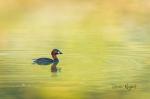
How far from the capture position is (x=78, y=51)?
17.9 m

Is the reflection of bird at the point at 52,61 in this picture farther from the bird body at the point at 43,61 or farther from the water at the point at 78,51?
the water at the point at 78,51

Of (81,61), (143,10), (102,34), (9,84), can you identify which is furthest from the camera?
(143,10)

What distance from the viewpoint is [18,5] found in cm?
2877

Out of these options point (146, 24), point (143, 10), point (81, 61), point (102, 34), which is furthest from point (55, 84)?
point (143, 10)

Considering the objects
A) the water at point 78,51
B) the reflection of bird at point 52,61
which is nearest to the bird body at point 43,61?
the reflection of bird at point 52,61

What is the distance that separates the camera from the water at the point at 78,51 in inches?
538

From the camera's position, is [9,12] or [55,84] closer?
[55,84]

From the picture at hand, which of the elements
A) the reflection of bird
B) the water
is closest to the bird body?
the reflection of bird

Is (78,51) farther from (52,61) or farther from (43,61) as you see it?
(43,61)

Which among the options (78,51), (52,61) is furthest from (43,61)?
(78,51)

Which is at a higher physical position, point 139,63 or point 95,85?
point 139,63

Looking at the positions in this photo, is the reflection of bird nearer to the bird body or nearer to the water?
the bird body

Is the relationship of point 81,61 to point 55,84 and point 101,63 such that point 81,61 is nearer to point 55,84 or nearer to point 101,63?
point 101,63

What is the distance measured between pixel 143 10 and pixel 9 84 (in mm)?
13800
